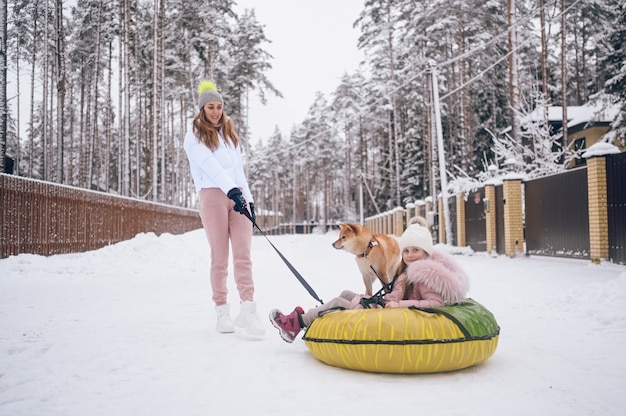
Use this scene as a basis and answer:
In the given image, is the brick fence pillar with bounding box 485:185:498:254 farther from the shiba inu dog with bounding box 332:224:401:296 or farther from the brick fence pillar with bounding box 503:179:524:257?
the shiba inu dog with bounding box 332:224:401:296

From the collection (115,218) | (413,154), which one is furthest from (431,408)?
(413,154)

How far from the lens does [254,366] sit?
3461 mm

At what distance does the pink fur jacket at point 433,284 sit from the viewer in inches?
140

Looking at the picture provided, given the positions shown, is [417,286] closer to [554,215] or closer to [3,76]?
[554,215]

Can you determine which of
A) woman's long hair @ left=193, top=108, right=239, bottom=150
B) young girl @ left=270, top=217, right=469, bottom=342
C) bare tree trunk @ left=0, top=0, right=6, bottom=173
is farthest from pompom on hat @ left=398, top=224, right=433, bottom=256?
bare tree trunk @ left=0, top=0, right=6, bottom=173

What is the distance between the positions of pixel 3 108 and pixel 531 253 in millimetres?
15044

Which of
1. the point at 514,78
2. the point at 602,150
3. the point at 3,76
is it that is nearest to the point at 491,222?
the point at 602,150

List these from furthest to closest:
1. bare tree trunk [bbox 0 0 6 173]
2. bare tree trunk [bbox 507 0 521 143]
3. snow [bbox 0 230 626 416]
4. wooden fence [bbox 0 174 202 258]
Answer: bare tree trunk [bbox 507 0 521 143] → bare tree trunk [bbox 0 0 6 173] → wooden fence [bbox 0 174 202 258] → snow [bbox 0 230 626 416]

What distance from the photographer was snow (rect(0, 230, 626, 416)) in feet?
8.64

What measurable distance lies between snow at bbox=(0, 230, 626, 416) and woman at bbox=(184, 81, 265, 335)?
12.4 inches

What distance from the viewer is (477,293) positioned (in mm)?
7758

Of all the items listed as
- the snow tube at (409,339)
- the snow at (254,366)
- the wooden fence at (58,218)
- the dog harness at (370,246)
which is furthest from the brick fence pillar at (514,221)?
the wooden fence at (58,218)

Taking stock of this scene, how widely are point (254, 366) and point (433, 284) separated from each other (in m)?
1.45

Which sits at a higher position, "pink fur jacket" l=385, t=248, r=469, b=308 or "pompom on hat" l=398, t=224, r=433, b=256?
"pompom on hat" l=398, t=224, r=433, b=256
